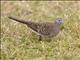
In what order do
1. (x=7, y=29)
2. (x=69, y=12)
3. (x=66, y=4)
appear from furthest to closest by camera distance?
(x=66, y=4), (x=69, y=12), (x=7, y=29)

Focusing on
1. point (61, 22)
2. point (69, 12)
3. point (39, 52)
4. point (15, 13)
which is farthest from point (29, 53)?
point (15, 13)

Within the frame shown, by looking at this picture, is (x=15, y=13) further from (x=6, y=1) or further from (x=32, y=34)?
(x=32, y=34)

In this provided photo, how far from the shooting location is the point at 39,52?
24.7 feet

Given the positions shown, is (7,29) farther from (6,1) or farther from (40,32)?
(6,1)

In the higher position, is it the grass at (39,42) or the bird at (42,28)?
the bird at (42,28)

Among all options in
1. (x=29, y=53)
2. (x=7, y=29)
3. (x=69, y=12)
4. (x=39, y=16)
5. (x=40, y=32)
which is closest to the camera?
(x=29, y=53)

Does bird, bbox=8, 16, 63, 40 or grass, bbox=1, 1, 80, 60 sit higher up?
bird, bbox=8, 16, 63, 40

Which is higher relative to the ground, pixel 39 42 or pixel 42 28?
pixel 42 28

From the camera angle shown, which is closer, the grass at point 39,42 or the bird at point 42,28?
the grass at point 39,42

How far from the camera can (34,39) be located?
8.16 meters

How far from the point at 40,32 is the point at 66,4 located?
11.1 ft

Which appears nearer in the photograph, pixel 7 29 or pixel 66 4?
pixel 7 29

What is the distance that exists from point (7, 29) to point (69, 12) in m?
1.64

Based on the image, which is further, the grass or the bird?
the bird
